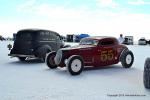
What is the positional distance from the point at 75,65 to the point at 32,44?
5060 mm

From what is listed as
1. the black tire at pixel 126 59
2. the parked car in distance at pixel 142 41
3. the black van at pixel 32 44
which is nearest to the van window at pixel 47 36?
the black van at pixel 32 44

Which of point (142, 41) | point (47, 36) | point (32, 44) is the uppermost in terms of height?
point (47, 36)

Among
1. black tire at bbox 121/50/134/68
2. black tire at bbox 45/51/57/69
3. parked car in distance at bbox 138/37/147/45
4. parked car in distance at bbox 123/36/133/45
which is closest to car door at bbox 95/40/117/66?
black tire at bbox 121/50/134/68

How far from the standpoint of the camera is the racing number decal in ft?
40.7

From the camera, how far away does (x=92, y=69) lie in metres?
12.6

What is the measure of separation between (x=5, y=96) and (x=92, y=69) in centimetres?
579

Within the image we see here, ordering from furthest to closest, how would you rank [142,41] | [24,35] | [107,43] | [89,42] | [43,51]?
[142,41]
[24,35]
[43,51]
[107,43]
[89,42]

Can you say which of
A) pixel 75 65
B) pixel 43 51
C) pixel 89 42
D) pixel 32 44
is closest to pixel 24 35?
pixel 32 44

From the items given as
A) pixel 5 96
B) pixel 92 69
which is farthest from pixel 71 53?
pixel 5 96

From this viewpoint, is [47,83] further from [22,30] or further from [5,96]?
[22,30]

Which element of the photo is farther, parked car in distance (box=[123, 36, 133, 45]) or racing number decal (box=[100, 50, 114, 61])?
parked car in distance (box=[123, 36, 133, 45])

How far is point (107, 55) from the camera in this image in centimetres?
1260

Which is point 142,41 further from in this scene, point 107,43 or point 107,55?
point 107,55

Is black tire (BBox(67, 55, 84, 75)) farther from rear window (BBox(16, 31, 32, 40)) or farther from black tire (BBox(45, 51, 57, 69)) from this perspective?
rear window (BBox(16, 31, 32, 40))
